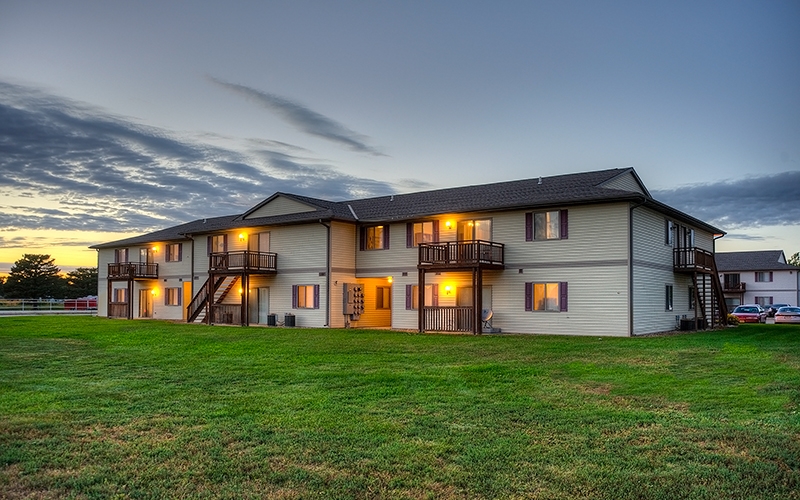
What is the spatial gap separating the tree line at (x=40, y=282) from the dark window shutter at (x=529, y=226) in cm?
6783

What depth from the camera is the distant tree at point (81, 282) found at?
7588cm

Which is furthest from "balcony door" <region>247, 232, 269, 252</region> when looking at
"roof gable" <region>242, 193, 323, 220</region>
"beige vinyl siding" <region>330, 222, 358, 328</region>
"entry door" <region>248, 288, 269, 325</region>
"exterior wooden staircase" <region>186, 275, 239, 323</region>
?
"beige vinyl siding" <region>330, 222, 358, 328</region>

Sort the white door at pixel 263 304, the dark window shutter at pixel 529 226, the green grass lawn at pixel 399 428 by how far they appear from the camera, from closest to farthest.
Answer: the green grass lawn at pixel 399 428 → the dark window shutter at pixel 529 226 → the white door at pixel 263 304

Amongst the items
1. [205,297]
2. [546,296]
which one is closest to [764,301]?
[546,296]

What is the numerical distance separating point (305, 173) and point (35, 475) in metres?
34.0

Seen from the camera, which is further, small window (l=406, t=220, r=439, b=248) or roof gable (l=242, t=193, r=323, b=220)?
roof gable (l=242, t=193, r=323, b=220)

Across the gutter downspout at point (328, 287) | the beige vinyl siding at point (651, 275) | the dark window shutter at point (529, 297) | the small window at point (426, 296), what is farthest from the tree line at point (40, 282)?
the beige vinyl siding at point (651, 275)

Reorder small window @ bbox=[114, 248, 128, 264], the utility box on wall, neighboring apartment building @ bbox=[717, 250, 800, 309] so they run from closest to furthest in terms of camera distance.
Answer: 1. the utility box on wall
2. small window @ bbox=[114, 248, 128, 264]
3. neighboring apartment building @ bbox=[717, 250, 800, 309]

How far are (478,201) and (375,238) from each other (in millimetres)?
5744

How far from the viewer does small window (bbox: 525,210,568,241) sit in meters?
23.6

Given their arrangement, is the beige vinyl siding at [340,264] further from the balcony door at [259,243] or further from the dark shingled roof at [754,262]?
the dark shingled roof at [754,262]

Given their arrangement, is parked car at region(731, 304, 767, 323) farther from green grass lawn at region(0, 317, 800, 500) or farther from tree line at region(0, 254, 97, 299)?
tree line at region(0, 254, 97, 299)

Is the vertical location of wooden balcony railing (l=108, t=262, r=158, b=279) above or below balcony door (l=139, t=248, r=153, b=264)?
below

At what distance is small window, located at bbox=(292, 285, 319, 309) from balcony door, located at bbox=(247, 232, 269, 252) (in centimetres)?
327
